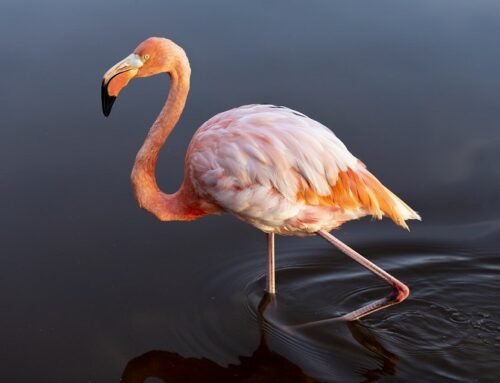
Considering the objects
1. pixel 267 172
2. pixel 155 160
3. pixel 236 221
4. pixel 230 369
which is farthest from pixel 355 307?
pixel 155 160

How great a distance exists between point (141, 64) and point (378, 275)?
1.72m

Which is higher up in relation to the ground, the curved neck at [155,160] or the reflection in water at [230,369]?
the curved neck at [155,160]

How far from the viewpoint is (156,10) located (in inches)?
307

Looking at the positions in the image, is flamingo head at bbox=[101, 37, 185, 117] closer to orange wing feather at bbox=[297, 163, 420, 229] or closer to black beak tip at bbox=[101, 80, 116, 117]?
black beak tip at bbox=[101, 80, 116, 117]

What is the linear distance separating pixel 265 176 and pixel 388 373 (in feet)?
3.83

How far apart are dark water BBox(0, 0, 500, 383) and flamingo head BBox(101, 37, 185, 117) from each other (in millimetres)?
1047

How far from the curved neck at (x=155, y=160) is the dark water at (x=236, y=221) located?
0.42 meters

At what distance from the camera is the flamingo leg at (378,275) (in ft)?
14.4

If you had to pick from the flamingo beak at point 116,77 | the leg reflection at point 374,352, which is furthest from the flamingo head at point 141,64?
the leg reflection at point 374,352

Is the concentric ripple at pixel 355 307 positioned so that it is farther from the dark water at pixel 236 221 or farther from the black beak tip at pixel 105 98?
the black beak tip at pixel 105 98

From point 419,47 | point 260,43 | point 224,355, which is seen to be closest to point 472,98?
point 419,47

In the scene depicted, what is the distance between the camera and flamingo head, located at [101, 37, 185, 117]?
14.4 feet

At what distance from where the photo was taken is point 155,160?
4.57 m

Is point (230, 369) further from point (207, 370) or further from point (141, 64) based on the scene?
point (141, 64)
